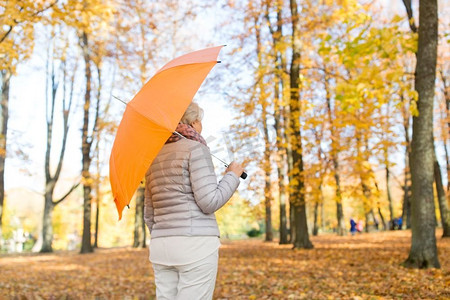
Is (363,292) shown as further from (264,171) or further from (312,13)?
(312,13)

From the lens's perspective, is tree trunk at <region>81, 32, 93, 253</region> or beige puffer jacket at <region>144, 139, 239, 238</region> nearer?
beige puffer jacket at <region>144, 139, 239, 238</region>

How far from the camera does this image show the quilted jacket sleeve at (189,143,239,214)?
2.56m

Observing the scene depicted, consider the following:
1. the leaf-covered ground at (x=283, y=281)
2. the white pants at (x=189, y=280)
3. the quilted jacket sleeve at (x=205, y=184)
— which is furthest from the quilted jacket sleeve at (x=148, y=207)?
the leaf-covered ground at (x=283, y=281)

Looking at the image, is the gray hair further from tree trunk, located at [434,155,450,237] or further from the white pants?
tree trunk, located at [434,155,450,237]


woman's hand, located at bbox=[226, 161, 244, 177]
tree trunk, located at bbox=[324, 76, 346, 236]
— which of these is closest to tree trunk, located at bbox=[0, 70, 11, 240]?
tree trunk, located at bbox=[324, 76, 346, 236]

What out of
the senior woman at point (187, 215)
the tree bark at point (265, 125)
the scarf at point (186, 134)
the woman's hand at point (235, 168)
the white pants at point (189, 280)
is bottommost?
the white pants at point (189, 280)

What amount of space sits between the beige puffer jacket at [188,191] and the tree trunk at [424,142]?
7.13m

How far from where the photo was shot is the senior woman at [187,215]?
260cm

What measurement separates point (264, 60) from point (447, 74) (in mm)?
15781

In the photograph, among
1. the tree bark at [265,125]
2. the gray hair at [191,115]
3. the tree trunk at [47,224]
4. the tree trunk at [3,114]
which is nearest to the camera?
the gray hair at [191,115]

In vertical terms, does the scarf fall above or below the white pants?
above

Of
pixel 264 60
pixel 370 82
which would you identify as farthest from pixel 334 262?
pixel 264 60

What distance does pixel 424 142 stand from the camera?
8.62m

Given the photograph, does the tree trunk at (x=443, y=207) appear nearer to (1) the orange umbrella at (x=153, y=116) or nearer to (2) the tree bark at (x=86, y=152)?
(2) the tree bark at (x=86, y=152)
